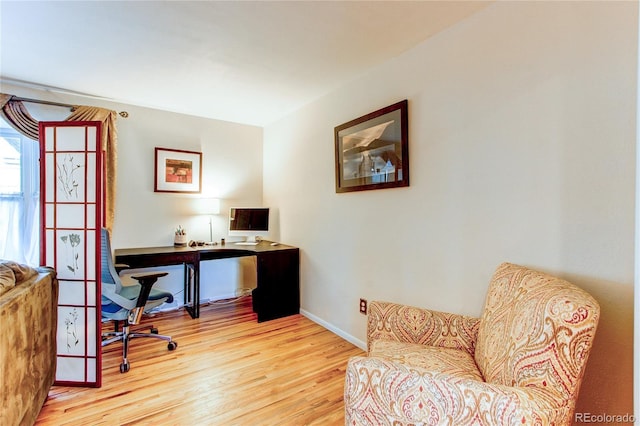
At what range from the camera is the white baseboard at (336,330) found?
8.40ft

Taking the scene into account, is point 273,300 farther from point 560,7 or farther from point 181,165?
point 560,7

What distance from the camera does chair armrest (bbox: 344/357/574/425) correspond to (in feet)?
3.06

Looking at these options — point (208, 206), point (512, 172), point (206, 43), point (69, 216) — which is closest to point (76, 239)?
point (69, 216)

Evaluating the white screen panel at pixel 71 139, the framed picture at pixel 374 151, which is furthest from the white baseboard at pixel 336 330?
the white screen panel at pixel 71 139

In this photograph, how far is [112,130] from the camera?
305 centimetres

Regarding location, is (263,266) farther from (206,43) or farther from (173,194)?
(206,43)

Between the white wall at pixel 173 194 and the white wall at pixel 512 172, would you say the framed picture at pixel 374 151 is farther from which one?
the white wall at pixel 173 194

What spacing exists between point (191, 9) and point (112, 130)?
1.97 metres

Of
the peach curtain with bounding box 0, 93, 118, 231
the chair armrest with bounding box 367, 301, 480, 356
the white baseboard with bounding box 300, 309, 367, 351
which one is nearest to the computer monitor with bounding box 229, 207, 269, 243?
the white baseboard with bounding box 300, 309, 367, 351

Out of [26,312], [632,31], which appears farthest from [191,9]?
[632,31]

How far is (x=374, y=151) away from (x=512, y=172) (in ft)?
3.42

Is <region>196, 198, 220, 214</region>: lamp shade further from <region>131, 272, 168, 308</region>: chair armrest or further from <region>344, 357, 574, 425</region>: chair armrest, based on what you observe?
<region>344, 357, 574, 425</region>: chair armrest

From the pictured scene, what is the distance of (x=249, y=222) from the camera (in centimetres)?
375

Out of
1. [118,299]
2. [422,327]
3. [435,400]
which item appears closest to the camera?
[435,400]
